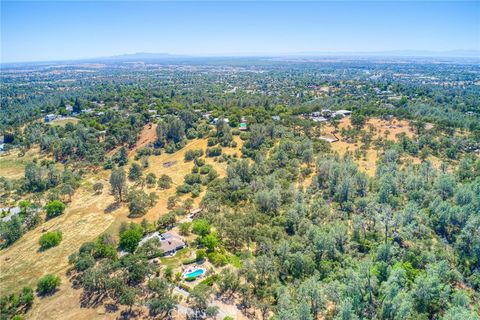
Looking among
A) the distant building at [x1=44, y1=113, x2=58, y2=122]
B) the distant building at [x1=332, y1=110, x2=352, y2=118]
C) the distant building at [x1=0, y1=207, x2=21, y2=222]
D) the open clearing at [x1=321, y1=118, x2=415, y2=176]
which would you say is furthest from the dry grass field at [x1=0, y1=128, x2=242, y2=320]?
the distant building at [x1=332, y1=110, x2=352, y2=118]

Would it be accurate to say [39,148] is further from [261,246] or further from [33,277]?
[261,246]

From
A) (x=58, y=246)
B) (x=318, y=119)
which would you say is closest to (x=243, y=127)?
(x=318, y=119)

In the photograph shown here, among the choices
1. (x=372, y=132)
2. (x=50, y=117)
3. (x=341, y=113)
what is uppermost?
(x=50, y=117)

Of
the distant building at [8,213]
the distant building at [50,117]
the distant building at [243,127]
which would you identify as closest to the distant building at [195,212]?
the distant building at [8,213]

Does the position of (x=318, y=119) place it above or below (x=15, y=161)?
above

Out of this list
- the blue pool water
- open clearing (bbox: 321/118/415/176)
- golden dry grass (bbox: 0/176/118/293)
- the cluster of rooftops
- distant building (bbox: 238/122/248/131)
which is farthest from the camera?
the cluster of rooftops

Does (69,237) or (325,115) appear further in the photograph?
(325,115)

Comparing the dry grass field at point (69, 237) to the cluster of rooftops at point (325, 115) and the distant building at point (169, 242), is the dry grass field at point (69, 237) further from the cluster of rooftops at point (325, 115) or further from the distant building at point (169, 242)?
the cluster of rooftops at point (325, 115)

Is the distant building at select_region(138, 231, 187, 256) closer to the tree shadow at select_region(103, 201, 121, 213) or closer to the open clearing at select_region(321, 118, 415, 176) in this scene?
the tree shadow at select_region(103, 201, 121, 213)

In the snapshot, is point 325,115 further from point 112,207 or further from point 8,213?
point 8,213

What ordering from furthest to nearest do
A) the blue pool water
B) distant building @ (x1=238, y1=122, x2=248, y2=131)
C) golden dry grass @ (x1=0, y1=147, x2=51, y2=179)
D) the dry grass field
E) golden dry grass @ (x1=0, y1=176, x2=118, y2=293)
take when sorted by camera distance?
distant building @ (x1=238, y1=122, x2=248, y2=131), golden dry grass @ (x1=0, y1=147, x2=51, y2=179), golden dry grass @ (x1=0, y1=176, x2=118, y2=293), the blue pool water, the dry grass field

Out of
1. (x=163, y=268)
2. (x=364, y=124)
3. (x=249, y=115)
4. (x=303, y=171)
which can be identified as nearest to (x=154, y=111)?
(x=249, y=115)

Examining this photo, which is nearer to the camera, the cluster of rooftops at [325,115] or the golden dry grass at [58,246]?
the golden dry grass at [58,246]
